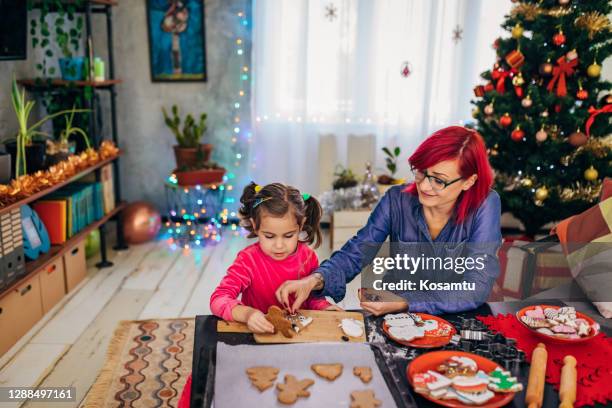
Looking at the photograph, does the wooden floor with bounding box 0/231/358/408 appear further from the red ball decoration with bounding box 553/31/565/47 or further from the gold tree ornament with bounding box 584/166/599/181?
the red ball decoration with bounding box 553/31/565/47

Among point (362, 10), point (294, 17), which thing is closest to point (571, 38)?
point (362, 10)

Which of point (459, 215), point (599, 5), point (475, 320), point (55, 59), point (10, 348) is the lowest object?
point (10, 348)

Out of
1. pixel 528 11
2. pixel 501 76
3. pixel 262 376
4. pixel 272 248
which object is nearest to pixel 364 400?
pixel 262 376

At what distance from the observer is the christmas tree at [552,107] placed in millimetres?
3385

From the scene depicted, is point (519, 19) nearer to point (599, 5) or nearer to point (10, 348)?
point (599, 5)

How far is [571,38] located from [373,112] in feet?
4.97

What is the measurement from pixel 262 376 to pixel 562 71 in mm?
2869

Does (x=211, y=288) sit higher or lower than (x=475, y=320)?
lower

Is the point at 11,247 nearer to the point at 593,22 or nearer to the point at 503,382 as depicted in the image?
the point at 503,382

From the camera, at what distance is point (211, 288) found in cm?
354

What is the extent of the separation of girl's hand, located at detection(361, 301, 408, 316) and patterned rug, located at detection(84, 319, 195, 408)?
3.75ft

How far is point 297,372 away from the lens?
49.8 inches

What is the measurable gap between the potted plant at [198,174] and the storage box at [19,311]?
1356mm

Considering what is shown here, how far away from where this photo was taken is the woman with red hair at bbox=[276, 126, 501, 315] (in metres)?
1.76
